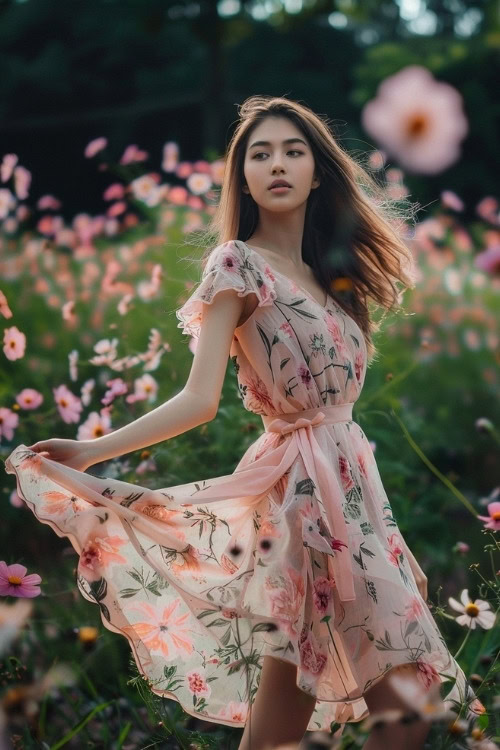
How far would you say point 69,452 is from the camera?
1699 mm

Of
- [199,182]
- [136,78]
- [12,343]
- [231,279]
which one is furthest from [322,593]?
[136,78]

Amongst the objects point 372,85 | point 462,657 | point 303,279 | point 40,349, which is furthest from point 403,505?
point 372,85

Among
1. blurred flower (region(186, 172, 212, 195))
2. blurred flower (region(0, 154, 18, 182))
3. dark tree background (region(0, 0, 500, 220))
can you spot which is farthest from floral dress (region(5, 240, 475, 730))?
dark tree background (region(0, 0, 500, 220))

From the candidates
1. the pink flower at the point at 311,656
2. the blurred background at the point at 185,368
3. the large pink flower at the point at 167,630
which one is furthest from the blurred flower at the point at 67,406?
the pink flower at the point at 311,656

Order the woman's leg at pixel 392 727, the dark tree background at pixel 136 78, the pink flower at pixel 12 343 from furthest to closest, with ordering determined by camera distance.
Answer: the dark tree background at pixel 136 78 → the pink flower at pixel 12 343 → the woman's leg at pixel 392 727

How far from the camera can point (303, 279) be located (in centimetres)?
209

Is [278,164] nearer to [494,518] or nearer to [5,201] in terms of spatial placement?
[494,518]

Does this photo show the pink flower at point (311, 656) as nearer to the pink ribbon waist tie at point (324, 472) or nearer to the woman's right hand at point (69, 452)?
the pink ribbon waist tie at point (324, 472)

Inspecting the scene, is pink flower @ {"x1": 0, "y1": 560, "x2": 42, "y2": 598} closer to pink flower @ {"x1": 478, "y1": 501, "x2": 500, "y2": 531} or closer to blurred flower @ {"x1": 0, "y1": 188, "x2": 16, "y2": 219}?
pink flower @ {"x1": 478, "y1": 501, "x2": 500, "y2": 531}

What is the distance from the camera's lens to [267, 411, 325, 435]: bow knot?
Result: 74.0 inches

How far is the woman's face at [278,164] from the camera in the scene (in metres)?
2.04

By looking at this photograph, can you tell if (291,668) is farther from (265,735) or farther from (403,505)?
(403,505)

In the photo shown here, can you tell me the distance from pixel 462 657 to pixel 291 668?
3.37 ft

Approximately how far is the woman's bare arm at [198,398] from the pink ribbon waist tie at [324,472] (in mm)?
168
